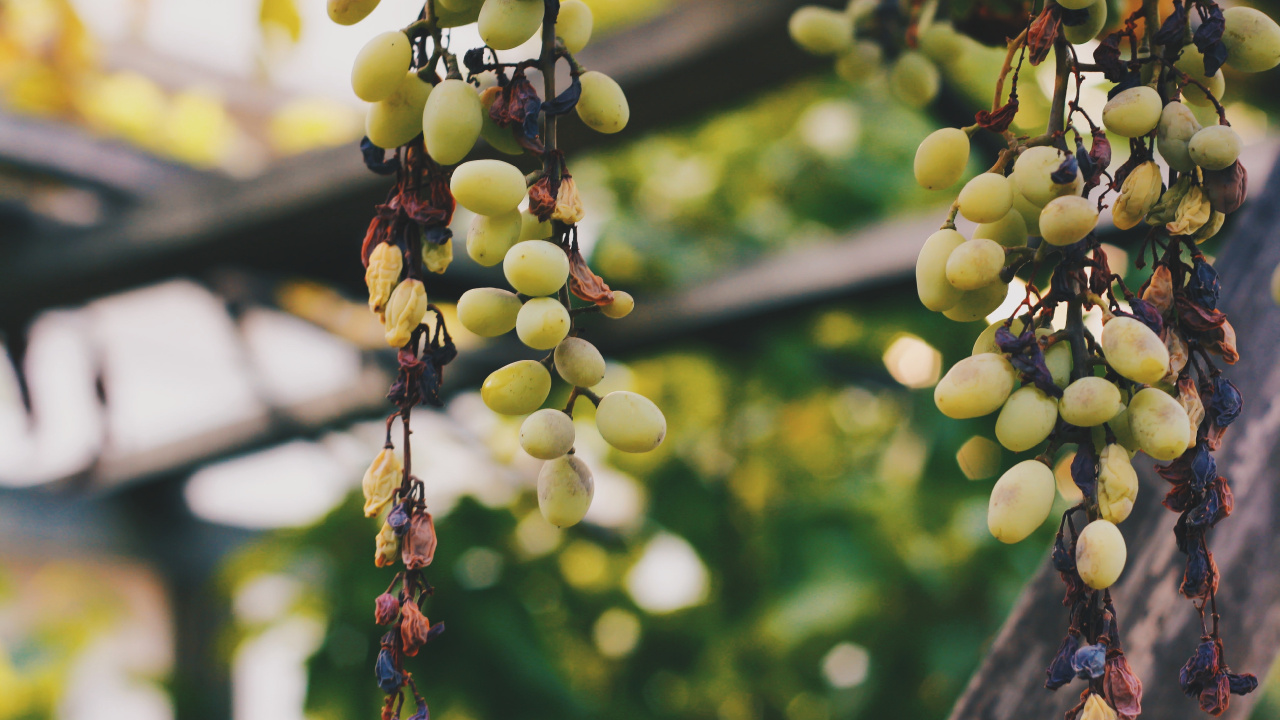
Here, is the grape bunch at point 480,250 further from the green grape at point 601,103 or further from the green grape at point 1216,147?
the green grape at point 1216,147

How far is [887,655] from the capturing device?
1.19m

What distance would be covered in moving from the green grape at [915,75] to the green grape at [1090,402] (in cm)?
35

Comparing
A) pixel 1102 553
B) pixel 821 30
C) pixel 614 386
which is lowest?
pixel 614 386

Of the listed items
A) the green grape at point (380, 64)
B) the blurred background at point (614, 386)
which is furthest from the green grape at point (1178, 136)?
the blurred background at point (614, 386)

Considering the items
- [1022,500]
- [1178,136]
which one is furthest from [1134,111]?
[1022,500]

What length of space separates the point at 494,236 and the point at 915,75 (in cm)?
36

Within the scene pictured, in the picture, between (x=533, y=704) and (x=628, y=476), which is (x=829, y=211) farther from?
(x=533, y=704)

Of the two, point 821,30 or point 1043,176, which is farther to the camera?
point 821,30

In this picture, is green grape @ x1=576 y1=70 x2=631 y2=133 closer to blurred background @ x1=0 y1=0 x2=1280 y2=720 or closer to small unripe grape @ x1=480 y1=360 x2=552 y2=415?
small unripe grape @ x1=480 y1=360 x2=552 y2=415

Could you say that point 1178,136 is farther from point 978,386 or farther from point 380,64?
point 380,64

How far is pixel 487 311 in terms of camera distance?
1.03 ft

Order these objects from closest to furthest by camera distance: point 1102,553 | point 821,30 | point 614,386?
1. point 1102,553
2. point 821,30
3. point 614,386

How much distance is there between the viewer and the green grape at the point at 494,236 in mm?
316

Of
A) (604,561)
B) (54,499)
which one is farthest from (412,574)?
(54,499)
